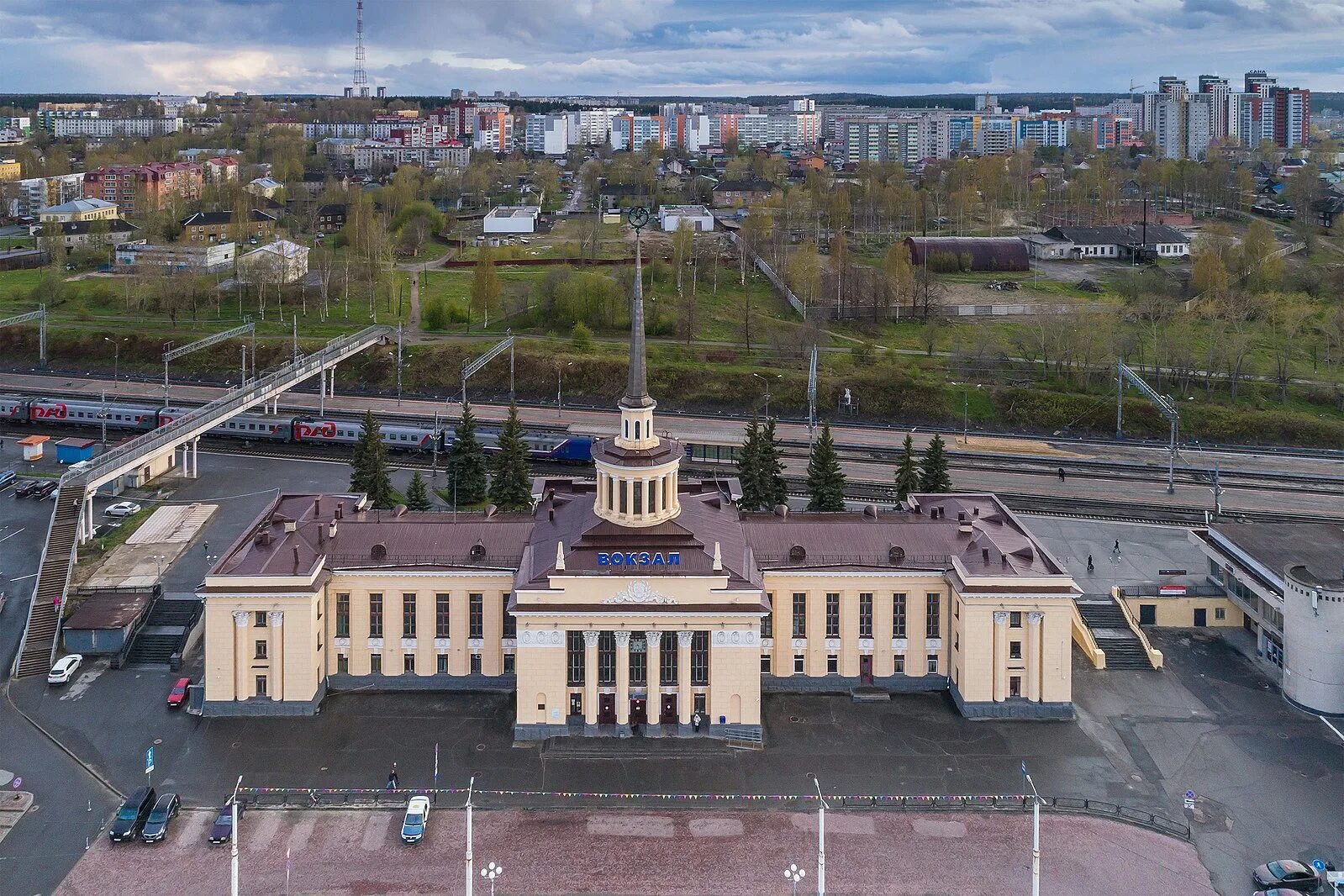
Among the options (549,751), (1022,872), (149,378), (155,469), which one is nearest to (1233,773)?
(1022,872)

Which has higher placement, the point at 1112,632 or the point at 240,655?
the point at 240,655

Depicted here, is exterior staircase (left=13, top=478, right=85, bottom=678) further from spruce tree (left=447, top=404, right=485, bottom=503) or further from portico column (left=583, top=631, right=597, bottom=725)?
portico column (left=583, top=631, right=597, bottom=725)

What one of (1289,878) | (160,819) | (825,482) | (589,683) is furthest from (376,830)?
(825,482)

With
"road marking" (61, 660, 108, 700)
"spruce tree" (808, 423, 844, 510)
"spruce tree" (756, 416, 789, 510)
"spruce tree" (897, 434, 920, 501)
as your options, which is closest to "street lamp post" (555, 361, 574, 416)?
"spruce tree" (756, 416, 789, 510)

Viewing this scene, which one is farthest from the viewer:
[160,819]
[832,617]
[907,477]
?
[907,477]

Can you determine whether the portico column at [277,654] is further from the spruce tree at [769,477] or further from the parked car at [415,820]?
the spruce tree at [769,477]

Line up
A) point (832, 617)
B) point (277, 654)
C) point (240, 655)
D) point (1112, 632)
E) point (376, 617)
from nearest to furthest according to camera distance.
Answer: point (240, 655) → point (277, 654) → point (376, 617) → point (832, 617) → point (1112, 632)

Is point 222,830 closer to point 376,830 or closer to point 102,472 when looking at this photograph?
point 376,830
